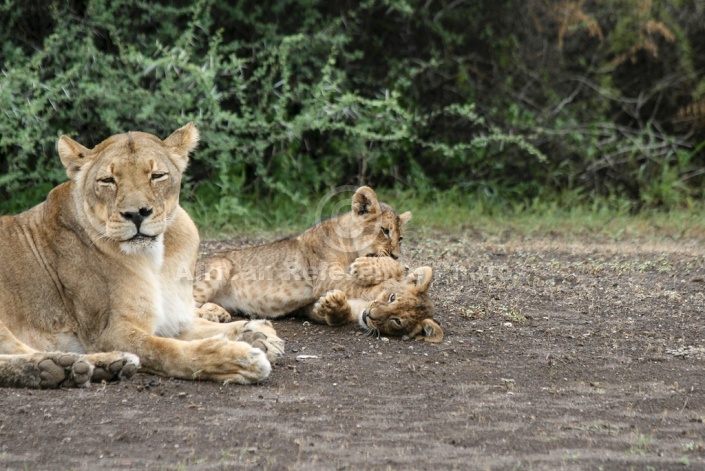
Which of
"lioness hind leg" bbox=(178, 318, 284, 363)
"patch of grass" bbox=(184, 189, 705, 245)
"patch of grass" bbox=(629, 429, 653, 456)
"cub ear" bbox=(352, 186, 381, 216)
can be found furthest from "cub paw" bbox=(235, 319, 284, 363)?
"patch of grass" bbox=(184, 189, 705, 245)

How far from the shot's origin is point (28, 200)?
9.06m

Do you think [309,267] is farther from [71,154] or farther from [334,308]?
[71,154]

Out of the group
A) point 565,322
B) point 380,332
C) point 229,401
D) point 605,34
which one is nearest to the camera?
point 229,401

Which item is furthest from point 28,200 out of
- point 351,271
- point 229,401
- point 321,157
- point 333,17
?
point 229,401

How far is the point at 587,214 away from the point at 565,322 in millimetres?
4253

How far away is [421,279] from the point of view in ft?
17.9

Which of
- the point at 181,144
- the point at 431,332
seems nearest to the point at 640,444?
the point at 431,332

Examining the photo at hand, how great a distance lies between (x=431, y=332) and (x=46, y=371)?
1.91 m

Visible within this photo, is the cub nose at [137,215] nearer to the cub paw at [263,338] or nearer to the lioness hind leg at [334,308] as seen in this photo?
the cub paw at [263,338]

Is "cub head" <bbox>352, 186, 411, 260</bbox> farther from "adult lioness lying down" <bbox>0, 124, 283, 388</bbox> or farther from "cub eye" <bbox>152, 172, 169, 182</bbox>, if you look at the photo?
"cub eye" <bbox>152, 172, 169, 182</bbox>

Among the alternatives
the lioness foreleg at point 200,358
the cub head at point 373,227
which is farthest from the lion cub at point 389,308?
the lioness foreleg at point 200,358

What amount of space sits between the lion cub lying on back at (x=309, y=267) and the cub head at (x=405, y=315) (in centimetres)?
31

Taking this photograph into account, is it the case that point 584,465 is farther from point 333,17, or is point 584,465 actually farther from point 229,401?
point 333,17

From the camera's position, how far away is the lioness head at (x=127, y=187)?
4492 millimetres
